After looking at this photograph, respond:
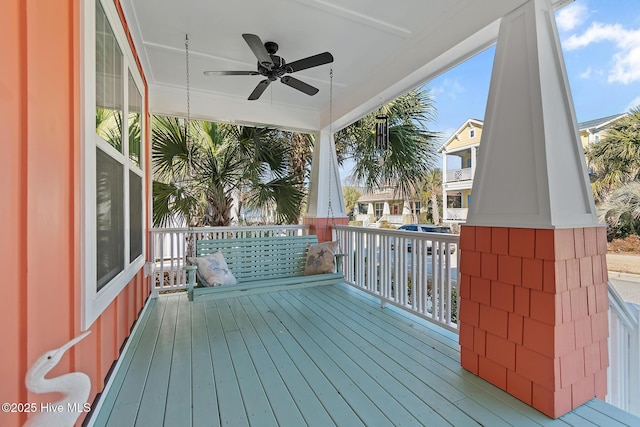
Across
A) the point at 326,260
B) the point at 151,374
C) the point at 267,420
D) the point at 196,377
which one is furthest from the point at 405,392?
the point at 326,260

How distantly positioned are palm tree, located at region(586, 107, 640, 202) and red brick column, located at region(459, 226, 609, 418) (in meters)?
0.46

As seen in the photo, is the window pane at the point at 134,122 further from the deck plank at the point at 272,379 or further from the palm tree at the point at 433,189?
the palm tree at the point at 433,189

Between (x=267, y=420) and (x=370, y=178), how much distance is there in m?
3.42

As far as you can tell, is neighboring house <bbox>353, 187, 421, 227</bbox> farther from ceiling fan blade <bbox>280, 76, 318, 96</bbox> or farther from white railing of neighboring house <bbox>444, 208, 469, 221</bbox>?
ceiling fan blade <bbox>280, 76, 318, 96</bbox>

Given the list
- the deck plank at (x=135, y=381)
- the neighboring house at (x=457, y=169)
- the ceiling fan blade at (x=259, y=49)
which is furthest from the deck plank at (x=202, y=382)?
the neighboring house at (x=457, y=169)

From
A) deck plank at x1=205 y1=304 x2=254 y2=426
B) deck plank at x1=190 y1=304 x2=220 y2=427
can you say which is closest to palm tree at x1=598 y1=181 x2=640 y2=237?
deck plank at x1=205 y1=304 x2=254 y2=426

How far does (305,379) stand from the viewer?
1858 millimetres

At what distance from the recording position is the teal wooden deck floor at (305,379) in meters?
1.53

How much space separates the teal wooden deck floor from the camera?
1528 mm

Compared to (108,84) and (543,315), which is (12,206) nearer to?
(108,84)

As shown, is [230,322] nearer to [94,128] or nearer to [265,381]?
[265,381]

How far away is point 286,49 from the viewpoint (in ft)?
9.72

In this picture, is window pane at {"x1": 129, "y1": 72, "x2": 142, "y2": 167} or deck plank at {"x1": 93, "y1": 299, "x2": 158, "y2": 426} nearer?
deck plank at {"x1": 93, "y1": 299, "x2": 158, "y2": 426}

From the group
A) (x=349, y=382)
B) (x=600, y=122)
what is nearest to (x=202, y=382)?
(x=349, y=382)
